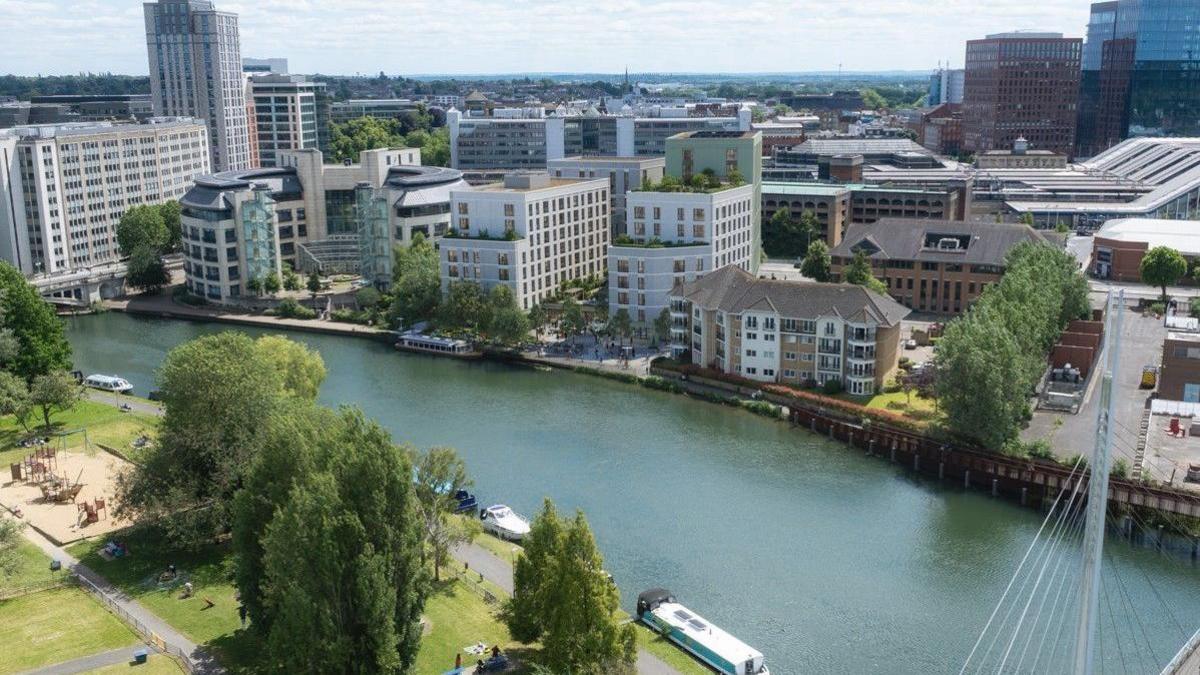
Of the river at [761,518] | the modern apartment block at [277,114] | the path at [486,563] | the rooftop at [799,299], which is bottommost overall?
the river at [761,518]

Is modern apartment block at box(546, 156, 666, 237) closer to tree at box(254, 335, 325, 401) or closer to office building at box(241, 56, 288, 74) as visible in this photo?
tree at box(254, 335, 325, 401)

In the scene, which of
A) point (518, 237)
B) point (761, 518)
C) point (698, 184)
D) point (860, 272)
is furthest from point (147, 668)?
point (860, 272)

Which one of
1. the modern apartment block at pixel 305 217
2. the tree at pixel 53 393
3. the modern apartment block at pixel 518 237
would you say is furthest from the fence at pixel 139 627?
the modern apartment block at pixel 305 217

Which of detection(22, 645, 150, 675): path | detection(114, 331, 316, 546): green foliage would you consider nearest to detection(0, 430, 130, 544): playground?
detection(114, 331, 316, 546): green foliage

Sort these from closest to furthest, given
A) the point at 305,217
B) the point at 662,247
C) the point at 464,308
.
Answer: the point at 662,247, the point at 464,308, the point at 305,217

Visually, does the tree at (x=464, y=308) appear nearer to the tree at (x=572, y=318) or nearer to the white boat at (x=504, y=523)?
the tree at (x=572, y=318)

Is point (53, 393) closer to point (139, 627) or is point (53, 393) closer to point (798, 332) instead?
point (139, 627)
